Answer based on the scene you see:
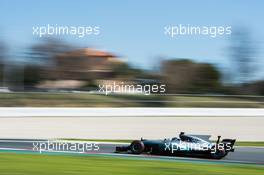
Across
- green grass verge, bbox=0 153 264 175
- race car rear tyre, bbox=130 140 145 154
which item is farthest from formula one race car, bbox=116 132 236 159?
green grass verge, bbox=0 153 264 175

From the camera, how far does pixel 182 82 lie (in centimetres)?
1238

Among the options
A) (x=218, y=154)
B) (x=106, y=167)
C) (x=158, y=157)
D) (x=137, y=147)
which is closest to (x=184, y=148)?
(x=158, y=157)

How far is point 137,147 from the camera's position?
8.62m

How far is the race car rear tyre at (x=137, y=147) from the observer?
837cm

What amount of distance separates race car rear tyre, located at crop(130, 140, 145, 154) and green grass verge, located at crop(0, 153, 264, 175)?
0.40m

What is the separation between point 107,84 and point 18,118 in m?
2.98

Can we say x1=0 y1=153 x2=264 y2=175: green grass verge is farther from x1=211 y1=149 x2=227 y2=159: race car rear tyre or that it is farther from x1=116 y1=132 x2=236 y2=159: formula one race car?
x1=211 y1=149 x2=227 y2=159: race car rear tyre

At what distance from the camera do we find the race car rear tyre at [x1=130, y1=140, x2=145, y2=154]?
27.5 ft

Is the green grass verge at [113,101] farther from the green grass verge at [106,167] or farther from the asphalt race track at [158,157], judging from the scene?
the green grass verge at [106,167]

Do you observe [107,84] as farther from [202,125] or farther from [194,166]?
[194,166]

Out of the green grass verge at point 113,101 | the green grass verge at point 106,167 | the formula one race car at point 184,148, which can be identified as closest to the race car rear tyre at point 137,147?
the formula one race car at point 184,148

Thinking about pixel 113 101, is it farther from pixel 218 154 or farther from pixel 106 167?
pixel 106 167

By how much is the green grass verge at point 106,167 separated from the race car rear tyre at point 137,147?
15.8 inches

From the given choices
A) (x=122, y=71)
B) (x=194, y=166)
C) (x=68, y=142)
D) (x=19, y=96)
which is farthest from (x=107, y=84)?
(x=194, y=166)
